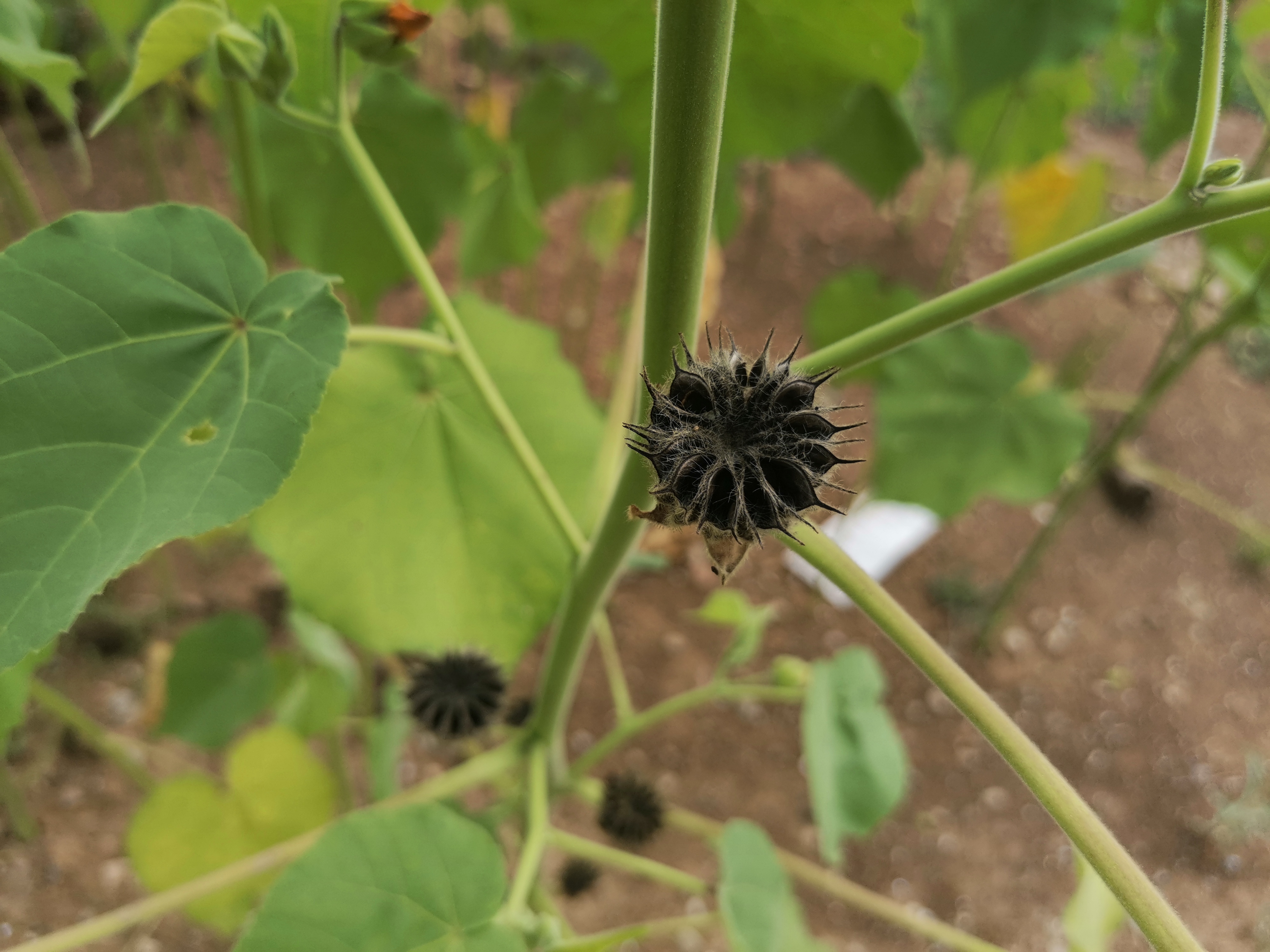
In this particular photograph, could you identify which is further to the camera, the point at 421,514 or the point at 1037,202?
the point at 1037,202

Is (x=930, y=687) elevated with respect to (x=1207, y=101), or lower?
elevated

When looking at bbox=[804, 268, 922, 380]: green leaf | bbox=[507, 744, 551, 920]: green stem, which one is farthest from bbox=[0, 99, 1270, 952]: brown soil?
bbox=[507, 744, 551, 920]: green stem

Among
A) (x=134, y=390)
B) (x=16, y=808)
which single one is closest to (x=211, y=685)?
(x=16, y=808)

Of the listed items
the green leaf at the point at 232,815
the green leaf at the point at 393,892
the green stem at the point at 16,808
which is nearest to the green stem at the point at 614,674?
the green leaf at the point at 393,892

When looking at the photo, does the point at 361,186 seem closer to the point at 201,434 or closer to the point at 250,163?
the point at 250,163

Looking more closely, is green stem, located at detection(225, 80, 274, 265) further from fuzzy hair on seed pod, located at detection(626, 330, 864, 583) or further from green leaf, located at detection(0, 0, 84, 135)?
fuzzy hair on seed pod, located at detection(626, 330, 864, 583)

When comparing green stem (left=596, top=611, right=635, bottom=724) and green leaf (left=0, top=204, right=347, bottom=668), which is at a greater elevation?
green stem (left=596, top=611, right=635, bottom=724)
